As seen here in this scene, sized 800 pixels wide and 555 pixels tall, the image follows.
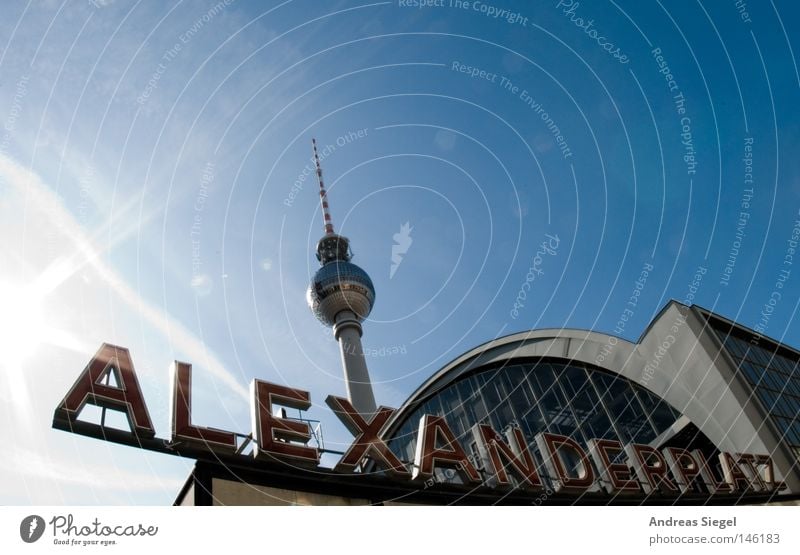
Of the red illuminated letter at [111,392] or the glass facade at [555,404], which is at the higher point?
the glass facade at [555,404]

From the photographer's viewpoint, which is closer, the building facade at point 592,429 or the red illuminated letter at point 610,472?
the building facade at point 592,429

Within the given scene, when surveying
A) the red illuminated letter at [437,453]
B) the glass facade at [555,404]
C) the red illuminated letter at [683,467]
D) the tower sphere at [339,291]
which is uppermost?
the tower sphere at [339,291]

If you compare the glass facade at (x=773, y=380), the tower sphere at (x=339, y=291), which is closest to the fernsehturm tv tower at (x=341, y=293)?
the tower sphere at (x=339, y=291)

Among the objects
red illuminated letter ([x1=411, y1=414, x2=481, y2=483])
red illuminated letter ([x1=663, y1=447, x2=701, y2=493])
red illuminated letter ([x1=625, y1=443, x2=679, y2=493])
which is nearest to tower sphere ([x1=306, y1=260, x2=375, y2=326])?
red illuminated letter ([x1=663, y1=447, x2=701, y2=493])

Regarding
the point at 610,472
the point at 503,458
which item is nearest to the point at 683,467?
the point at 610,472

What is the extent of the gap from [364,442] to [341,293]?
6808 cm

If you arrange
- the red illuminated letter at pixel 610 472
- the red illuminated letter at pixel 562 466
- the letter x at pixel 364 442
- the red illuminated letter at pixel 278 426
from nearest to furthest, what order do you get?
1. the red illuminated letter at pixel 278 426
2. the letter x at pixel 364 442
3. the red illuminated letter at pixel 562 466
4. the red illuminated letter at pixel 610 472

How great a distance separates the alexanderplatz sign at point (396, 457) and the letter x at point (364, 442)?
0.11ft

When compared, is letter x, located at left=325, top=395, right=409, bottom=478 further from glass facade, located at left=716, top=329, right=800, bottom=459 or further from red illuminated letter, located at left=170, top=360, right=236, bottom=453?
glass facade, located at left=716, top=329, right=800, bottom=459

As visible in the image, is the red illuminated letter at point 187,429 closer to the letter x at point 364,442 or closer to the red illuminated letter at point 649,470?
the letter x at point 364,442

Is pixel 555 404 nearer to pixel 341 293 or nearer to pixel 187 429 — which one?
pixel 187 429

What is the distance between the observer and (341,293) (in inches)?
3440

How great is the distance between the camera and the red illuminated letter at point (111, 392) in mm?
15464
